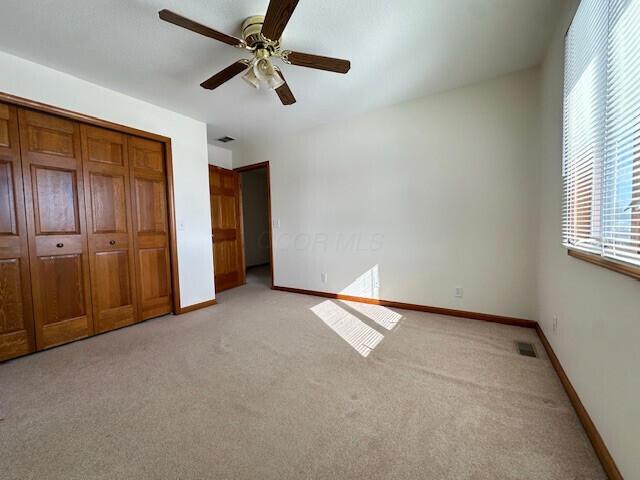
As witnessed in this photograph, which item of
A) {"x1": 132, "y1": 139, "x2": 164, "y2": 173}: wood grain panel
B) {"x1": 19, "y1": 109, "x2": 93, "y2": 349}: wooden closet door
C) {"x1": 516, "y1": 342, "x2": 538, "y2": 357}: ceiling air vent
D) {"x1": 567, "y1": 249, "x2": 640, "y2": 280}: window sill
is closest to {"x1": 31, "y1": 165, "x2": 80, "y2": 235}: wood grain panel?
{"x1": 19, "y1": 109, "x2": 93, "y2": 349}: wooden closet door

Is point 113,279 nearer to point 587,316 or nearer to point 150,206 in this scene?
point 150,206

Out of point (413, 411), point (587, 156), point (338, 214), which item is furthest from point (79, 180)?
point (587, 156)

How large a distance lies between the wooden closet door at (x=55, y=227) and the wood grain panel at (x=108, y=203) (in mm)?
104

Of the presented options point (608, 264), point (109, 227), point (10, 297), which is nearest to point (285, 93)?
point (109, 227)

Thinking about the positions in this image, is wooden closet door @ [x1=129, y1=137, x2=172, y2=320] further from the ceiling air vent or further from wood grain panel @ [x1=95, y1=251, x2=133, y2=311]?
the ceiling air vent

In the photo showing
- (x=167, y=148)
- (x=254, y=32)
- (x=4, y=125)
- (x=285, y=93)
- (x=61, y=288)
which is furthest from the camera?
(x=167, y=148)

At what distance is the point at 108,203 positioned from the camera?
2691 mm

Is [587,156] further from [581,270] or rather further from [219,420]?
[219,420]

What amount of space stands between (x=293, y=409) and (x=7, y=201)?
283 centimetres

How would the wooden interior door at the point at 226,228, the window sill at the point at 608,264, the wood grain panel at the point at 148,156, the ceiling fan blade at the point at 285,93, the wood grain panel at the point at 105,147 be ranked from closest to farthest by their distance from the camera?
the window sill at the point at 608,264 < the ceiling fan blade at the point at 285,93 < the wood grain panel at the point at 105,147 < the wood grain panel at the point at 148,156 < the wooden interior door at the point at 226,228

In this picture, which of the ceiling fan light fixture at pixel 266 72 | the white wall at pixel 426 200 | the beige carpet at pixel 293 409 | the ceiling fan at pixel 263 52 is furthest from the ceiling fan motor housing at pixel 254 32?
the beige carpet at pixel 293 409

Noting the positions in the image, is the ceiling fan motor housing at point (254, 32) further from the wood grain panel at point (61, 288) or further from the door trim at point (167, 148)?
the wood grain panel at point (61, 288)

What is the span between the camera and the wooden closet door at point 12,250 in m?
2.09

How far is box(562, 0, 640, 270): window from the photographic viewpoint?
100 centimetres
